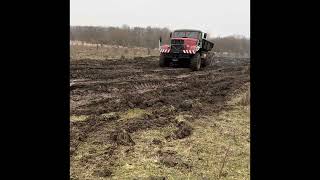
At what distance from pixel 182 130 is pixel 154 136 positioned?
1.62ft

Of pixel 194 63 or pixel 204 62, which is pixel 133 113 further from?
pixel 204 62

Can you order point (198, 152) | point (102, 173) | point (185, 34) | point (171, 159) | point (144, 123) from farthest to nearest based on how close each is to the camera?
point (185, 34) → point (144, 123) → point (198, 152) → point (171, 159) → point (102, 173)

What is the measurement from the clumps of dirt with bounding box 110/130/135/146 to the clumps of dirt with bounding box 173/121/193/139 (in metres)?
0.73

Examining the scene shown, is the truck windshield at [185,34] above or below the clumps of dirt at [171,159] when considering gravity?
above

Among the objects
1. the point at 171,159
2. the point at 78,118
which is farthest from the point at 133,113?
the point at 171,159

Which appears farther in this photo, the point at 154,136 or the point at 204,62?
the point at 204,62

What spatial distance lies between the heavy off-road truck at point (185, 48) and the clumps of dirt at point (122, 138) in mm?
14397

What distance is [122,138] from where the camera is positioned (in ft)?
19.4

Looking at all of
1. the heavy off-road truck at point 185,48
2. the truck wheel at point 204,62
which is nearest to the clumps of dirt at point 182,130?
the heavy off-road truck at point 185,48

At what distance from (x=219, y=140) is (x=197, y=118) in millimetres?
1792

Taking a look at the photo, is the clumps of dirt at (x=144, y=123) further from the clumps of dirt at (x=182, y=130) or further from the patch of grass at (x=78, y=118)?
the patch of grass at (x=78, y=118)

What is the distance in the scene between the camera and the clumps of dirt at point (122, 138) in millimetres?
5730
